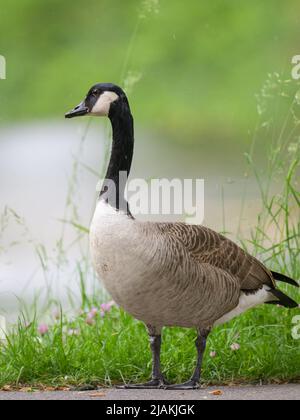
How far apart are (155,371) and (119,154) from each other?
1.00m

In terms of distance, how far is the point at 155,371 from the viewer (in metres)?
4.01

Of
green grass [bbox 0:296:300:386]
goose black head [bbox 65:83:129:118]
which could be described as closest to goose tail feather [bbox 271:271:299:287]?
green grass [bbox 0:296:300:386]

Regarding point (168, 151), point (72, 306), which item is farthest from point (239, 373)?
point (168, 151)

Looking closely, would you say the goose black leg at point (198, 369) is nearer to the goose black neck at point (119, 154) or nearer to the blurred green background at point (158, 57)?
the goose black neck at point (119, 154)

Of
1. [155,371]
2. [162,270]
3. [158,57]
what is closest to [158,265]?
[162,270]

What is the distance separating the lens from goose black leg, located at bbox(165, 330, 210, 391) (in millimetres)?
3936

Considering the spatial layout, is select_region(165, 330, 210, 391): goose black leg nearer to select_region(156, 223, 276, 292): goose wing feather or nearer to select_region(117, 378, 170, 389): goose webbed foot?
select_region(117, 378, 170, 389): goose webbed foot

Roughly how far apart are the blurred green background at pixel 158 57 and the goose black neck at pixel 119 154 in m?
10.8

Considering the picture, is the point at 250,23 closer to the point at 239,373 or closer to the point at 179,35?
the point at 179,35

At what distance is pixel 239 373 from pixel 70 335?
0.91 metres

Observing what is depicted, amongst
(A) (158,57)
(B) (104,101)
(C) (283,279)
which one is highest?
(A) (158,57)

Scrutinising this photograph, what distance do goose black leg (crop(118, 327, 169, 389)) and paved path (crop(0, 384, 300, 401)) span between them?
79mm

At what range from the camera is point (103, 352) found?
4168mm

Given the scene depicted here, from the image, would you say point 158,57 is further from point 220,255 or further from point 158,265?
point 158,265
